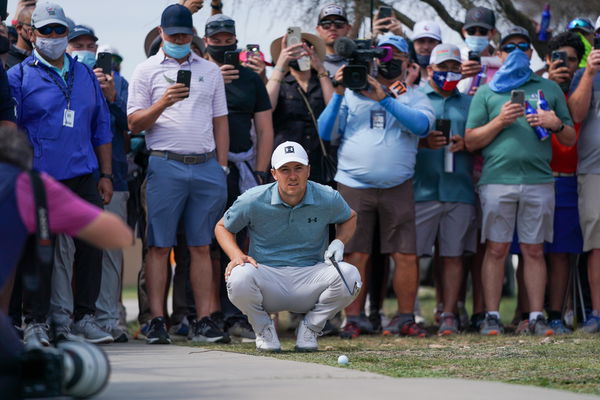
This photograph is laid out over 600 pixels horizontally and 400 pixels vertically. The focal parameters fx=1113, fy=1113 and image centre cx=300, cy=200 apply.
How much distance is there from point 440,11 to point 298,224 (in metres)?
4.64

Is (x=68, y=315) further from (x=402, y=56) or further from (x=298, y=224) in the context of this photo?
(x=402, y=56)

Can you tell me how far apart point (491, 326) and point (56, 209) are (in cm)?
565

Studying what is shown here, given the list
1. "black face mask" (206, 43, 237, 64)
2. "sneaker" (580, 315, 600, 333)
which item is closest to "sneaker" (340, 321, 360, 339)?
"sneaker" (580, 315, 600, 333)

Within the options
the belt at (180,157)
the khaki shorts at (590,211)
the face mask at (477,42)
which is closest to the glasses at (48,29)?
the belt at (180,157)

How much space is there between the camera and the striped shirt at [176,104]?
8734 mm

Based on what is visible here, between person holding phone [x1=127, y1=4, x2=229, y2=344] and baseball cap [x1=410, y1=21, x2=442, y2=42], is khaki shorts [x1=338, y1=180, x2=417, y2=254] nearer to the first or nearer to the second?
person holding phone [x1=127, y1=4, x2=229, y2=344]

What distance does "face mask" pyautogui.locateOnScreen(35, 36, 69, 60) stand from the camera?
8148 millimetres

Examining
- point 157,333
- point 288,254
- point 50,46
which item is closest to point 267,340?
point 288,254

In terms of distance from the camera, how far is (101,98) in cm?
851

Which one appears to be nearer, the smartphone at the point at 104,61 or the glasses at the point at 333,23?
the smartphone at the point at 104,61

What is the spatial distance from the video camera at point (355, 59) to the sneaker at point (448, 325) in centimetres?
216

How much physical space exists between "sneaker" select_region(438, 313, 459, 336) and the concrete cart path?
3.21 m

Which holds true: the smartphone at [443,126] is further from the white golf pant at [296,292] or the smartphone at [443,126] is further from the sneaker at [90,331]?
the sneaker at [90,331]

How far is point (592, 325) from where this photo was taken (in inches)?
376
